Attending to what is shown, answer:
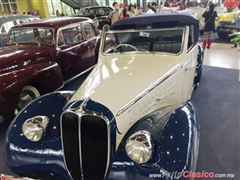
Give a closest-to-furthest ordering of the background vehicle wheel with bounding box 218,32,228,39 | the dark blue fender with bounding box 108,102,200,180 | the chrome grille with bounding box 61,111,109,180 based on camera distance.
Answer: the dark blue fender with bounding box 108,102,200,180
the chrome grille with bounding box 61,111,109,180
the background vehicle wheel with bounding box 218,32,228,39

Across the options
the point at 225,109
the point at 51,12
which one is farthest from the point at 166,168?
the point at 51,12

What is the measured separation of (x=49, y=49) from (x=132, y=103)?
2.78 m

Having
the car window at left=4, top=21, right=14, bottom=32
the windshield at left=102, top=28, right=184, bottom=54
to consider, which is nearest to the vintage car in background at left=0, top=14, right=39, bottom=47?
the car window at left=4, top=21, right=14, bottom=32

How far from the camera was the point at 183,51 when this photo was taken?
104 inches

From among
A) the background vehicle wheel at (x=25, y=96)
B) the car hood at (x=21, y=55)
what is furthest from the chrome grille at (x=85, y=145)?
the car hood at (x=21, y=55)

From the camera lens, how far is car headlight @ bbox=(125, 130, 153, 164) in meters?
1.56

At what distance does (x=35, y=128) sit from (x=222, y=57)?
580 cm

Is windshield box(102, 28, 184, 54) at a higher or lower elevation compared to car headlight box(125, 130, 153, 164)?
higher

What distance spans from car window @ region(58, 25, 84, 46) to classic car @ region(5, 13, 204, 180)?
7.29ft

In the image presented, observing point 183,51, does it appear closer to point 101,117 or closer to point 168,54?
Answer: point 168,54

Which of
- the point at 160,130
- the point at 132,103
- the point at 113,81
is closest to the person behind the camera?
the point at 160,130

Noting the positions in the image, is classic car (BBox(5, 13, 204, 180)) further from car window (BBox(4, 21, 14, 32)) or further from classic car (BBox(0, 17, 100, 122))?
car window (BBox(4, 21, 14, 32))

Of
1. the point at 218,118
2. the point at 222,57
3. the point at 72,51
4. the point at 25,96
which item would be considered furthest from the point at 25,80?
the point at 222,57

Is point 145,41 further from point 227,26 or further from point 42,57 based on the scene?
point 227,26
